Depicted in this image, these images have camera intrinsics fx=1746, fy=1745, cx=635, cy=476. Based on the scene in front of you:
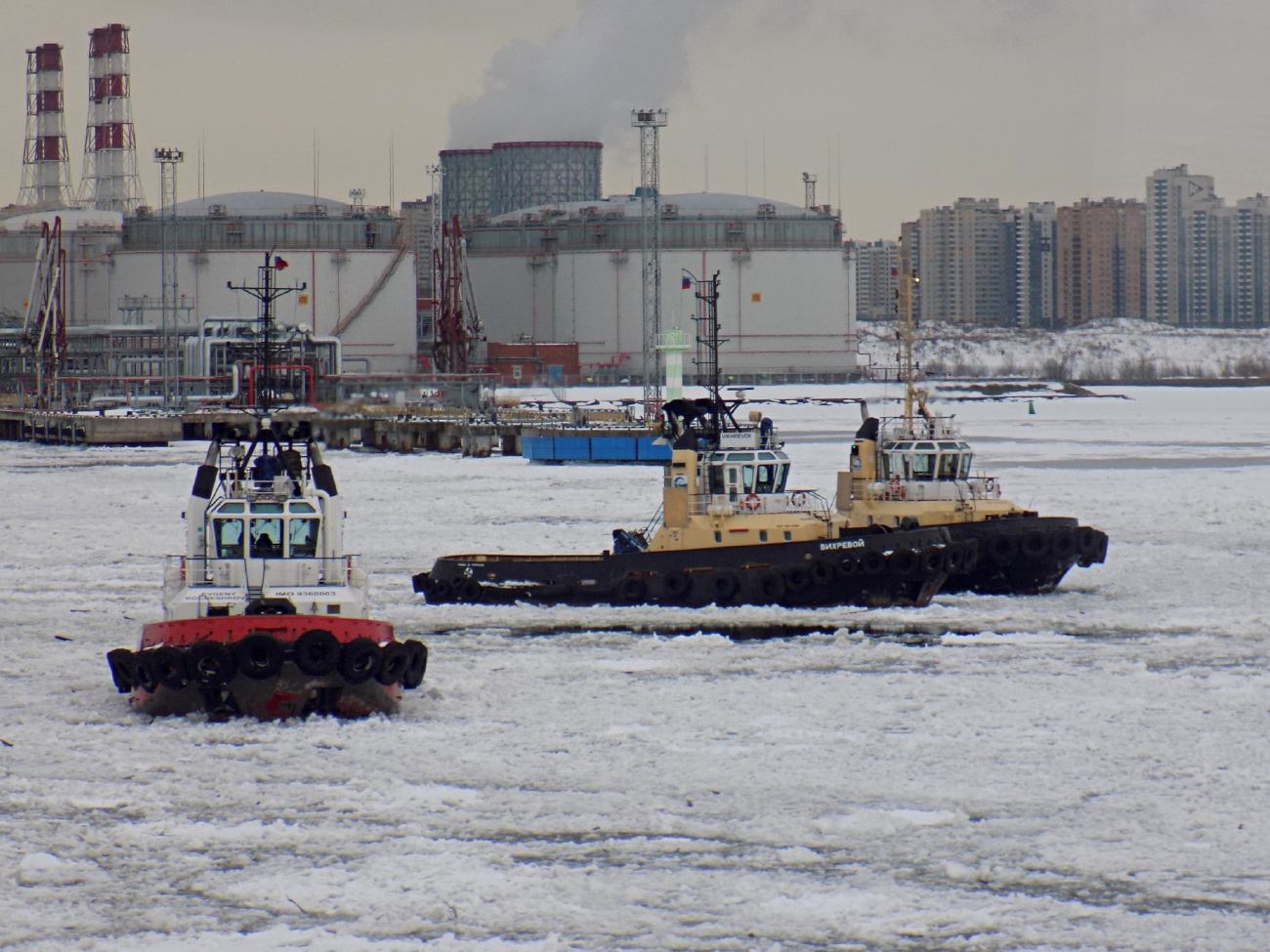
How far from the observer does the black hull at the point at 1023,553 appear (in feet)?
82.9

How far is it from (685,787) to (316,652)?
3.82 metres

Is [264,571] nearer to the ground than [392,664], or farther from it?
farther from it

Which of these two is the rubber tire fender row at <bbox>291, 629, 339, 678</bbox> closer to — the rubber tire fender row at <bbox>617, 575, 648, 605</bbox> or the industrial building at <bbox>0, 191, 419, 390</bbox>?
the rubber tire fender row at <bbox>617, 575, 648, 605</bbox>

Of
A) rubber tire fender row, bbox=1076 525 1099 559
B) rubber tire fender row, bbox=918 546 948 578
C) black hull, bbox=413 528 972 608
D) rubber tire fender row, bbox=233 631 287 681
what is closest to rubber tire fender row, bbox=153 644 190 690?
rubber tire fender row, bbox=233 631 287 681

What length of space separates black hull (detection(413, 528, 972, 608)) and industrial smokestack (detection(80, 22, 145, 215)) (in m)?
111

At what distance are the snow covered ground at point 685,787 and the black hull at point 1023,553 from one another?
1.82 ft

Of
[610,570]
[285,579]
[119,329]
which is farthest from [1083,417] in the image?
[285,579]

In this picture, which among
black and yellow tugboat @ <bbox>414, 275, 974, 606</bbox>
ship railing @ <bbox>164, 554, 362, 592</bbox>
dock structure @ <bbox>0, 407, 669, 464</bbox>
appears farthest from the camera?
dock structure @ <bbox>0, 407, 669, 464</bbox>

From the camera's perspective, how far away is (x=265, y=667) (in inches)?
619

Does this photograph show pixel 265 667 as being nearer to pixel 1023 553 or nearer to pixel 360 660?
pixel 360 660

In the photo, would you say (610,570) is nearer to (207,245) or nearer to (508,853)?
(508,853)

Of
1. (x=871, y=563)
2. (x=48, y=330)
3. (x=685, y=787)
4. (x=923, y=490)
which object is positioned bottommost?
(x=685, y=787)

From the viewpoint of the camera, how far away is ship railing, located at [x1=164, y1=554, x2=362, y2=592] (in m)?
17.0

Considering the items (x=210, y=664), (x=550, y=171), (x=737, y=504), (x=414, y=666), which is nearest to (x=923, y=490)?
(x=737, y=504)
